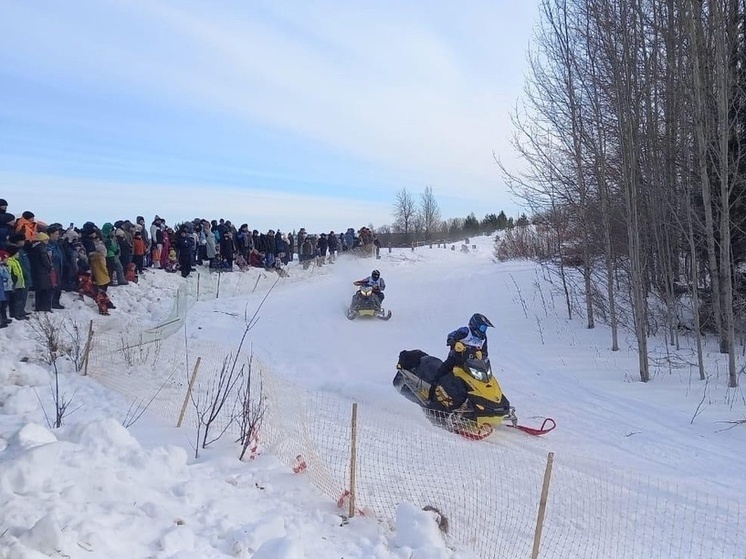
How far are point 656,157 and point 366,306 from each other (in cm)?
832

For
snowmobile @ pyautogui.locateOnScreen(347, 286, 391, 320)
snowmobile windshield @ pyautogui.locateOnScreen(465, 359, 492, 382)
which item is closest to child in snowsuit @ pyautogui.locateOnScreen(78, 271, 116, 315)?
snowmobile @ pyautogui.locateOnScreen(347, 286, 391, 320)

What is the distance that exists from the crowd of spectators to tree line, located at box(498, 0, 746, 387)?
36.3 feet

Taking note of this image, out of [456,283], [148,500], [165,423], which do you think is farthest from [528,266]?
[148,500]

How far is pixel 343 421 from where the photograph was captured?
793 centimetres

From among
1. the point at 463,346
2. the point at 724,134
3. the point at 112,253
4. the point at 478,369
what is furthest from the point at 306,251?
the point at 478,369

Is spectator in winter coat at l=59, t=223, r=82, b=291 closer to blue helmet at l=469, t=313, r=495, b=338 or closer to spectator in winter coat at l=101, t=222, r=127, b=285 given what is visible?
spectator in winter coat at l=101, t=222, r=127, b=285

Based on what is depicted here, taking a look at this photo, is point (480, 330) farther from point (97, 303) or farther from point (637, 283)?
point (97, 303)

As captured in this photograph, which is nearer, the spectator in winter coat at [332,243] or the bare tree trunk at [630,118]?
the bare tree trunk at [630,118]

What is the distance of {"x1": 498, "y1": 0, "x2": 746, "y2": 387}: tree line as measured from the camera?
10.0 metres

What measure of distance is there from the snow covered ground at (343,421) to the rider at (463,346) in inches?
27.1

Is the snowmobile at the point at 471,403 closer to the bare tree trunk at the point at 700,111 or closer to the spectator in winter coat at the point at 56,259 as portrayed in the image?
the bare tree trunk at the point at 700,111

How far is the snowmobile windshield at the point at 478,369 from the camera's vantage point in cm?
767

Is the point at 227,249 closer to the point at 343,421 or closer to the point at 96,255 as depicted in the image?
the point at 96,255

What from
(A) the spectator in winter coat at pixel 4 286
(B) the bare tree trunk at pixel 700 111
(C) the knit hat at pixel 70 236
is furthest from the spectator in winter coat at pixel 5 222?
(B) the bare tree trunk at pixel 700 111
